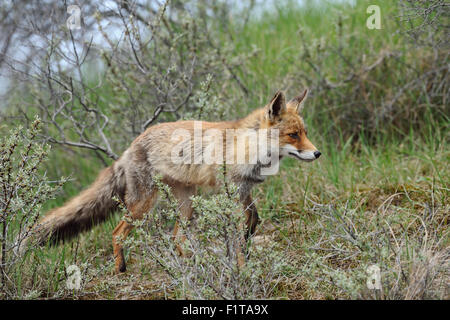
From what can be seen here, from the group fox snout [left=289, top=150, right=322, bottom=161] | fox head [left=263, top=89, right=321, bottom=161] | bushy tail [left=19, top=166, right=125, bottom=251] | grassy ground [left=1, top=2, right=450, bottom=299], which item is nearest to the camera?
grassy ground [left=1, top=2, right=450, bottom=299]

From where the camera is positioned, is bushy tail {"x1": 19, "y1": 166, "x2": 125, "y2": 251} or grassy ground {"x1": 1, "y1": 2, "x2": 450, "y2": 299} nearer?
grassy ground {"x1": 1, "y1": 2, "x2": 450, "y2": 299}

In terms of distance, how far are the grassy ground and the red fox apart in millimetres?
317

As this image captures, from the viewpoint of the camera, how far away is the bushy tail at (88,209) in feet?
15.2

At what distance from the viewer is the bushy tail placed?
Result: 4629 millimetres

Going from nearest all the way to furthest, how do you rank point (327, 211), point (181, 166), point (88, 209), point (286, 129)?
point (327, 211) → point (286, 129) → point (181, 166) → point (88, 209)

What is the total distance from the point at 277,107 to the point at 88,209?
221 cm

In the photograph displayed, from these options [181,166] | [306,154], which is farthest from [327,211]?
[181,166]

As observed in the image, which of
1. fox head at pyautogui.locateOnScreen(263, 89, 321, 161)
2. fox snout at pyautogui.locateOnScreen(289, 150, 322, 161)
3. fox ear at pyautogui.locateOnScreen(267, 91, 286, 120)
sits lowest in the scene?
fox snout at pyautogui.locateOnScreen(289, 150, 322, 161)

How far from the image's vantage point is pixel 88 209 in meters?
4.79

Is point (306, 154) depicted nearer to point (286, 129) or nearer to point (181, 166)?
point (286, 129)

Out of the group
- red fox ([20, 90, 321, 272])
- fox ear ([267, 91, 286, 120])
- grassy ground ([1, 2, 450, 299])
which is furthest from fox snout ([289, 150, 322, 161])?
grassy ground ([1, 2, 450, 299])

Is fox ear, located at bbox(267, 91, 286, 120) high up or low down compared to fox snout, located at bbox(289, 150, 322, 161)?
up

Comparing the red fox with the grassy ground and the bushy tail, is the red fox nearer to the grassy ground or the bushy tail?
the bushy tail

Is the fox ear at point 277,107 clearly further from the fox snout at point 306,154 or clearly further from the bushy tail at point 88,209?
the bushy tail at point 88,209
